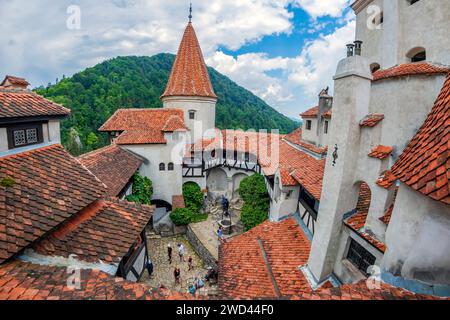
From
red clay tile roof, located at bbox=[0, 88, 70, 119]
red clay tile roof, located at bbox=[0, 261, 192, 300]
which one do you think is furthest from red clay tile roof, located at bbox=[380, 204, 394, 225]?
red clay tile roof, located at bbox=[0, 88, 70, 119]

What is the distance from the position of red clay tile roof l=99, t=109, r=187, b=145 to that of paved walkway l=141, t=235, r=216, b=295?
313 inches

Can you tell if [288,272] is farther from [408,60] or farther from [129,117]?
[129,117]

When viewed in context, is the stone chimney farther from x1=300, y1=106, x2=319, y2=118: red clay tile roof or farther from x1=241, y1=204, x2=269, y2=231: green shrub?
x1=300, y1=106, x2=319, y2=118: red clay tile roof

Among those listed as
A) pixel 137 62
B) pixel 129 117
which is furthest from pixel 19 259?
pixel 137 62

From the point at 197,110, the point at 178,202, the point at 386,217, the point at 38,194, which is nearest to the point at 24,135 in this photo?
the point at 38,194

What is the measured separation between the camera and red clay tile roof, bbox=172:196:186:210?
20.1 meters

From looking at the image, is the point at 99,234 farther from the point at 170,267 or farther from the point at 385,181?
the point at 170,267

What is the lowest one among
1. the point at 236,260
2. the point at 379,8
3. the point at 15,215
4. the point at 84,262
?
the point at 236,260

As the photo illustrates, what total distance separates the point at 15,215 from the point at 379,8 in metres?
12.5

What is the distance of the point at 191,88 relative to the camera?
74.8ft

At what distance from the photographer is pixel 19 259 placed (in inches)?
172

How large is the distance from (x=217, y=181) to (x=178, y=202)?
6737 millimetres

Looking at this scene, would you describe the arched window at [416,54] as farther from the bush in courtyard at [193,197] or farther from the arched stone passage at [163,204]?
the arched stone passage at [163,204]

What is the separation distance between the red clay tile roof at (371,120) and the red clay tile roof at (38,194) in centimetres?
732
